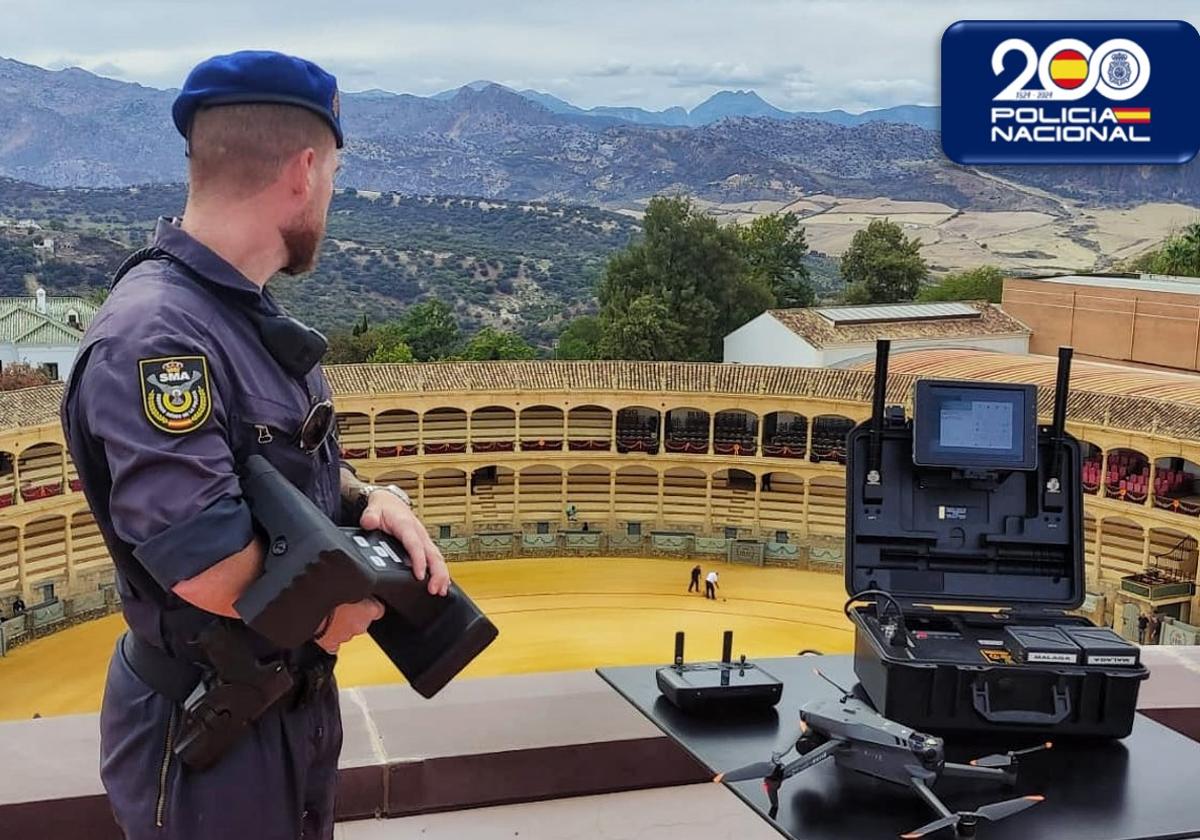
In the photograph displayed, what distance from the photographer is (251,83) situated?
8.43 feet

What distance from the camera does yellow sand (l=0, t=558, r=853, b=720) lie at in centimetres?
2303

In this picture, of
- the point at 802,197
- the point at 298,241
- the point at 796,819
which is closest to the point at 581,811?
the point at 796,819

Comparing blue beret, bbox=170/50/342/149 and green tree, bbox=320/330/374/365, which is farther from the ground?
blue beret, bbox=170/50/342/149

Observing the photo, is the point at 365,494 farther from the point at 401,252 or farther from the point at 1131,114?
the point at 401,252

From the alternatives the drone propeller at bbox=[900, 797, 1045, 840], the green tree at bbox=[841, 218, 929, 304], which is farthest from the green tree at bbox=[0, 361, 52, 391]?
the drone propeller at bbox=[900, 797, 1045, 840]

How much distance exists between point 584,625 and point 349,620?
24.4 meters

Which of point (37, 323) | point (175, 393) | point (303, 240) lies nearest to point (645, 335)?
point (37, 323)

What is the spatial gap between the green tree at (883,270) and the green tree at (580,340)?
1377 centimetres

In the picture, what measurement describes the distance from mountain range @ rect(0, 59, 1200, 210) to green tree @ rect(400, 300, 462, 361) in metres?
101

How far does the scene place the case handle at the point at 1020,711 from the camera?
361 cm

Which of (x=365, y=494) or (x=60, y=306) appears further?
(x=60, y=306)

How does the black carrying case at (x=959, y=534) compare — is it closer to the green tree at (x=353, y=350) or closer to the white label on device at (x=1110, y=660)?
the white label on device at (x=1110, y=660)

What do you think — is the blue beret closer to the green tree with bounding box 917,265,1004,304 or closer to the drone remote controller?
the drone remote controller

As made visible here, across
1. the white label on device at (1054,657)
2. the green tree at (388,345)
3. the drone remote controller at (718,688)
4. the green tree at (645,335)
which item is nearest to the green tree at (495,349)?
the green tree at (388,345)
